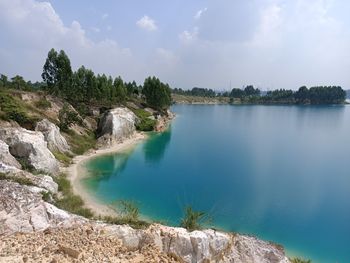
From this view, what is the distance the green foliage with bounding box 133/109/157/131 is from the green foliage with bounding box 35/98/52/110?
2145cm

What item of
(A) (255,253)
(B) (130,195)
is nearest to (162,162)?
(B) (130,195)

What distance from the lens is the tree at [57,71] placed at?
57812 mm

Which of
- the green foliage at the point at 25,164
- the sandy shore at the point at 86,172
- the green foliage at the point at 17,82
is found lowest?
the sandy shore at the point at 86,172

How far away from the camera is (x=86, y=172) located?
37219 mm

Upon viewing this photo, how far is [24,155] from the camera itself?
3145 centimetres

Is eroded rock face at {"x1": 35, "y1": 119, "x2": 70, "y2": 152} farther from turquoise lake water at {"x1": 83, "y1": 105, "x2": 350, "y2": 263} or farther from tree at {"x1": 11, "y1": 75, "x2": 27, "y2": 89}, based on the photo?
tree at {"x1": 11, "y1": 75, "x2": 27, "y2": 89}

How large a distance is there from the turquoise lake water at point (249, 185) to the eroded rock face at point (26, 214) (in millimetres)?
11401

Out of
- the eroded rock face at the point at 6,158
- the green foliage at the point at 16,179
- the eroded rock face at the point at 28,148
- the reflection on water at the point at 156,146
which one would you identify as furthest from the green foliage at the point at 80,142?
the green foliage at the point at 16,179

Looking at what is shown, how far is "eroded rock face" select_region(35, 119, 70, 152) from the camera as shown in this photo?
131 feet

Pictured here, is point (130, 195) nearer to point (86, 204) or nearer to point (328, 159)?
point (86, 204)

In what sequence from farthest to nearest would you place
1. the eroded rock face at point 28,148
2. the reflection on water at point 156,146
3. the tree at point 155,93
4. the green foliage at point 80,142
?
the tree at point 155,93
the reflection on water at point 156,146
the green foliage at point 80,142
the eroded rock face at point 28,148

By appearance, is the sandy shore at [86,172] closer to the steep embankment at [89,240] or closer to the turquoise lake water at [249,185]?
the turquoise lake water at [249,185]

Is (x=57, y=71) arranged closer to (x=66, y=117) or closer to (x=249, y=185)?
(x=66, y=117)

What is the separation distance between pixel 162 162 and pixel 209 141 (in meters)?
18.8
